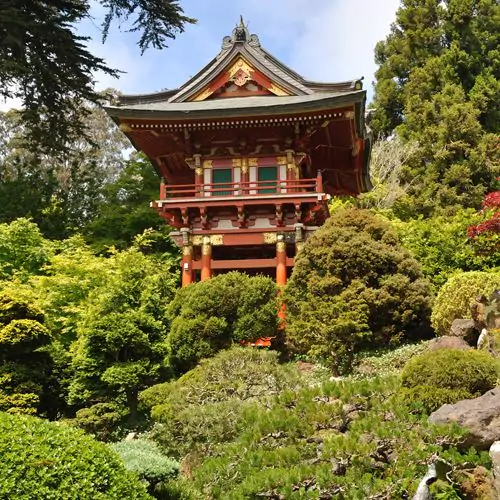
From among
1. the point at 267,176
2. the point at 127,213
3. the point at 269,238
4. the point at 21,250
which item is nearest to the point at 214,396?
the point at 269,238

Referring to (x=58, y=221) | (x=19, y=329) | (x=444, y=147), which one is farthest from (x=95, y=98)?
(x=444, y=147)

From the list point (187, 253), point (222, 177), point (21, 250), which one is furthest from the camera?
point (21, 250)

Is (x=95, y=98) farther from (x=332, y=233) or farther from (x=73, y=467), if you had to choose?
(x=73, y=467)

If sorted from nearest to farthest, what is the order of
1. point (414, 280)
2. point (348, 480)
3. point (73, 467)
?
1. point (73, 467)
2. point (348, 480)
3. point (414, 280)

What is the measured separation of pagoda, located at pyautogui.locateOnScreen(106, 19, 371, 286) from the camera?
18.3 meters

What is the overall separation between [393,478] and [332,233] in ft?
26.7

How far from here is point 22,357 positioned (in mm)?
13109

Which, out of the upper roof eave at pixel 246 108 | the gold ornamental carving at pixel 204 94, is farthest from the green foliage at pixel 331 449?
the gold ornamental carving at pixel 204 94

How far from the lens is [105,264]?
58.3ft

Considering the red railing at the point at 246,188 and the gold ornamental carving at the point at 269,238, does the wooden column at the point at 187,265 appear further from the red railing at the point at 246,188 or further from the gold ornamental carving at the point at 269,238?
the gold ornamental carving at the point at 269,238

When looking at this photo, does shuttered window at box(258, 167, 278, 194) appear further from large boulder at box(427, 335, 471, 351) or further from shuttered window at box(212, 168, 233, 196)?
large boulder at box(427, 335, 471, 351)

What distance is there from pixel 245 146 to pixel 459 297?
28.3 feet

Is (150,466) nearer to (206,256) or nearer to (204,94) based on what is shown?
(206,256)

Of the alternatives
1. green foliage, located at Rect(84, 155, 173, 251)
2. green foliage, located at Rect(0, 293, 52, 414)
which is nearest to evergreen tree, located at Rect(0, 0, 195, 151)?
green foliage, located at Rect(0, 293, 52, 414)
